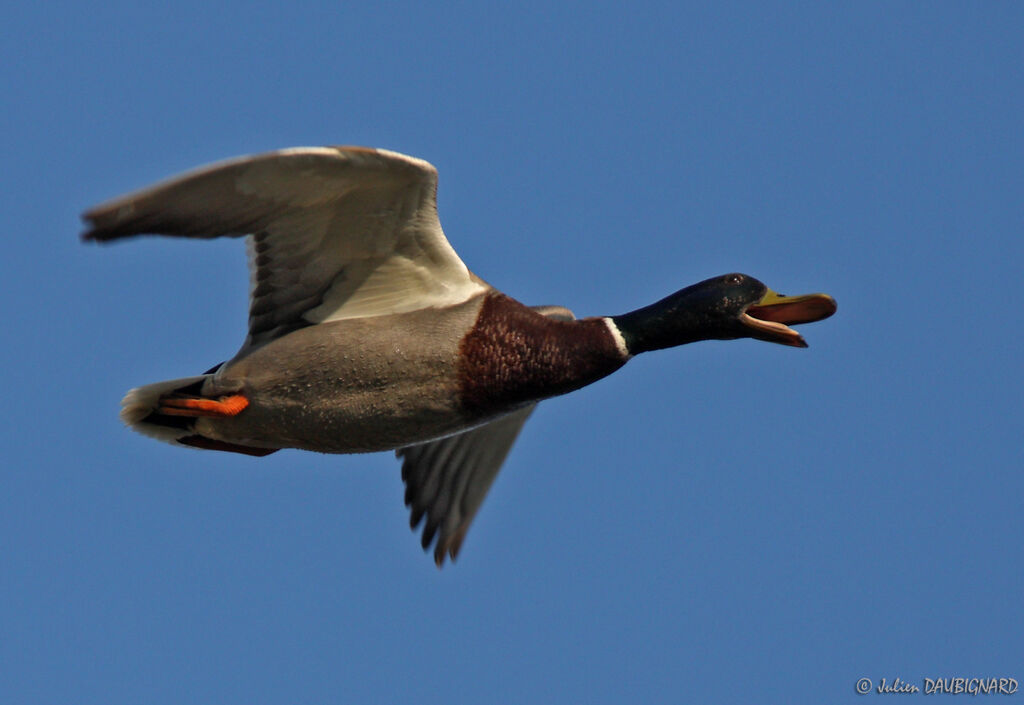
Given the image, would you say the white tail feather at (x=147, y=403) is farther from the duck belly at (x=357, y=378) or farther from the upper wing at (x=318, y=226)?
the upper wing at (x=318, y=226)

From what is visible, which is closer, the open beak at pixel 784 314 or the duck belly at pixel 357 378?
the duck belly at pixel 357 378

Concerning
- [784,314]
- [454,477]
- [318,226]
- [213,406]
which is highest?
[318,226]

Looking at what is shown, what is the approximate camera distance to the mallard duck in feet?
27.8

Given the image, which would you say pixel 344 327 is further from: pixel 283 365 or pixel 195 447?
pixel 195 447

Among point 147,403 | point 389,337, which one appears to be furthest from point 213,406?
point 389,337

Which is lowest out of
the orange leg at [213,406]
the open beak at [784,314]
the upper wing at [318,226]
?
the orange leg at [213,406]

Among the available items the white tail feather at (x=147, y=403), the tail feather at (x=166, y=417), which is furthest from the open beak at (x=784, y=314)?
the white tail feather at (x=147, y=403)

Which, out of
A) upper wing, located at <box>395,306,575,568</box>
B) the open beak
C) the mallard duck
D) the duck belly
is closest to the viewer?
the mallard duck

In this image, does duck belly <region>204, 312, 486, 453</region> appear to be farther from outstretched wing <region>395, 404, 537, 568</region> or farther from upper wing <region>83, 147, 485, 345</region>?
outstretched wing <region>395, 404, 537, 568</region>

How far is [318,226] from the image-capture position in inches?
328

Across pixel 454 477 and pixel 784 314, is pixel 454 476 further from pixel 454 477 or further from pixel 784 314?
pixel 784 314

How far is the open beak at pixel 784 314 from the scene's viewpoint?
8797mm

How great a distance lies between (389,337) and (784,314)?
2216mm

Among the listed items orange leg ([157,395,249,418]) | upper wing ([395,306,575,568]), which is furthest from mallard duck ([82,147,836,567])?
upper wing ([395,306,575,568])
